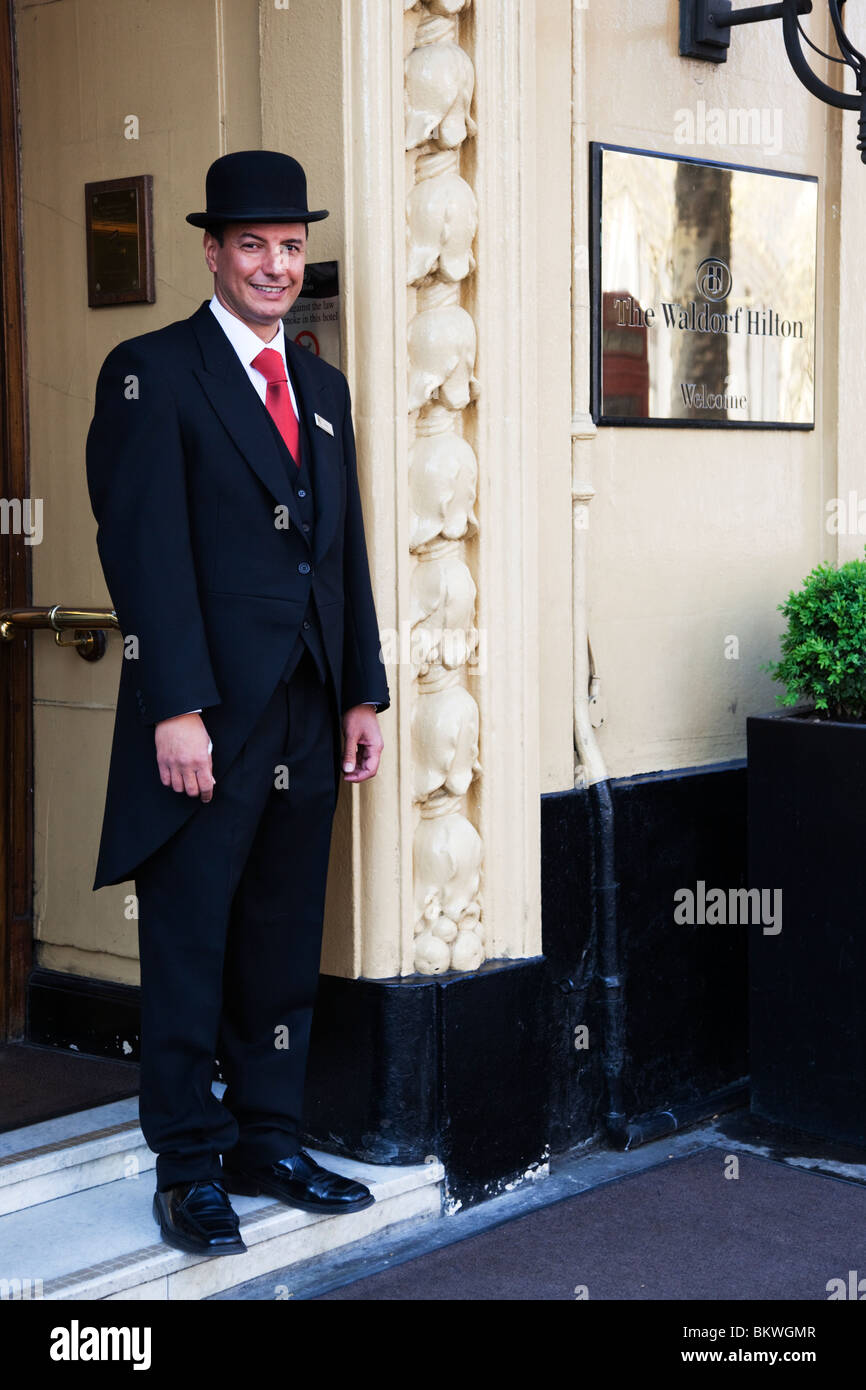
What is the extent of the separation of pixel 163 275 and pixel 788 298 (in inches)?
74.2

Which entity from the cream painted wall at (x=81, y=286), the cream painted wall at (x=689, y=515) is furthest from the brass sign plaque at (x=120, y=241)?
the cream painted wall at (x=689, y=515)

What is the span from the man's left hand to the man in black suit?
0.20ft

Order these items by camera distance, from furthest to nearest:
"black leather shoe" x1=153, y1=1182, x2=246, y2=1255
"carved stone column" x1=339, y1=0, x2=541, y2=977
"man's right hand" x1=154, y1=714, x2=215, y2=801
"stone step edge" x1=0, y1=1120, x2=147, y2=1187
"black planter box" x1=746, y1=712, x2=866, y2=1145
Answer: "black planter box" x1=746, y1=712, x2=866, y2=1145
"carved stone column" x1=339, y1=0, x2=541, y2=977
"stone step edge" x1=0, y1=1120, x2=147, y2=1187
"black leather shoe" x1=153, y1=1182, x2=246, y2=1255
"man's right hand" x1=154, y1=714, x2=215, y2=801

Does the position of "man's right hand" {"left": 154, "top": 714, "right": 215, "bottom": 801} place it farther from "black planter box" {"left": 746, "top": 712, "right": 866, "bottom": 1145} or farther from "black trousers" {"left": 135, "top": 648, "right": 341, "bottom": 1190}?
"black planter box" {"left": 746, "top": 712, "right": 866, "bottom": 1145}

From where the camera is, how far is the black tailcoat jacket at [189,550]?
10.8 ft

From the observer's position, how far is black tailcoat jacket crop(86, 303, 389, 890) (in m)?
3.28

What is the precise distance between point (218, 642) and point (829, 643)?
1.87m

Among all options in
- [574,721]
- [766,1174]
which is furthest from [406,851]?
[766,1174]

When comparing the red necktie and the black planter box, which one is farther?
the black planter box

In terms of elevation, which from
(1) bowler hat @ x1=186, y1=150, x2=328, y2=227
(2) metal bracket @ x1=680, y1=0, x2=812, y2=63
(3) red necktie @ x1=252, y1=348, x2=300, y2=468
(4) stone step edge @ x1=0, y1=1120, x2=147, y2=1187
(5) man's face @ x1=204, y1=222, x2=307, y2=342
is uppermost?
(2) metal bracket @ x1=680, y1=0, x2=812, y2=63

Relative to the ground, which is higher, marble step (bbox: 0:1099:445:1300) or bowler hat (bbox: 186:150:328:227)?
bowler hat (bbox: 186:150:328:227)

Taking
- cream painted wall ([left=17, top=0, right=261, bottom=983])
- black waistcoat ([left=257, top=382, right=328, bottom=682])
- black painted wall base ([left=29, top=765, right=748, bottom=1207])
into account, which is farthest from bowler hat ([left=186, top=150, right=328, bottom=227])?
black painted wall base ([left=29, top=765, right=748, bottom=1207])

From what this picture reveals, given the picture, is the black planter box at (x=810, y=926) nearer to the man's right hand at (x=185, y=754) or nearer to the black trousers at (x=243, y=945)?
the black trousers at (x=243, y=945)

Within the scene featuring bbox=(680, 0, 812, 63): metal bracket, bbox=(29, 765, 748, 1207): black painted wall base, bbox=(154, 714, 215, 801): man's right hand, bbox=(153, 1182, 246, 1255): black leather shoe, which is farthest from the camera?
bbox=(680, 0, 812, 63): metal bracket
